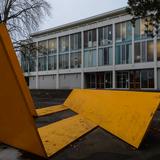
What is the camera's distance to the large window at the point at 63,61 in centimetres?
6009

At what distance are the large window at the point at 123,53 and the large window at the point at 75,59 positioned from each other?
31.0 ft

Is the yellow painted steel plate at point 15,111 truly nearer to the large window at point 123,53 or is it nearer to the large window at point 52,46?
the large window at point 123,53

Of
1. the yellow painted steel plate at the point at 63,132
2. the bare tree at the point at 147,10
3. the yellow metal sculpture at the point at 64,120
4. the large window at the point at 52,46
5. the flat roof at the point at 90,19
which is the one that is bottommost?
the yellow painted steel plate at the point at 63,132

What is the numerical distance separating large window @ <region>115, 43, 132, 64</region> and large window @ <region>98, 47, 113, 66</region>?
1509 millimetres

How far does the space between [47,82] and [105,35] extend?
17912mm

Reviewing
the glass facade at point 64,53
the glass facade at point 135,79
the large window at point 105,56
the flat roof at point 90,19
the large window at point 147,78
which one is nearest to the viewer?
the large window at point 147,78

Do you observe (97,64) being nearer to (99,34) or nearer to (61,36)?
(99,34)

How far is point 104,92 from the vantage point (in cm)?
1152

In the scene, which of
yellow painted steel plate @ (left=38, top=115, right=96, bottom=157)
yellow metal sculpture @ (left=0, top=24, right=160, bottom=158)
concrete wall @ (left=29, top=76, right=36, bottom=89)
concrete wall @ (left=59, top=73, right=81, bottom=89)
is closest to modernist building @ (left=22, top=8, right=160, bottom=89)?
concrete wall @ (left=59, top=73, right=81, bottom=89)

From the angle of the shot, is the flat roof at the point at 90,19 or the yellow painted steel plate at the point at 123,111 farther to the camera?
the flat roof at the point at 90,19

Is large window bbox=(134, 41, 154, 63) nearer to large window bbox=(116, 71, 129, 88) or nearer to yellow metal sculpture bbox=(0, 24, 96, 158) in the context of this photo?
large window bbox=(116, 71, 129, 88)

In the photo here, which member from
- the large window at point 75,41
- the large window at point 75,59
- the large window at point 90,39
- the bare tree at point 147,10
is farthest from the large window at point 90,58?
the bare tree at point 147,10

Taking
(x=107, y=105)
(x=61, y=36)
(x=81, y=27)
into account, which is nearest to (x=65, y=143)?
(x=107, y=105)

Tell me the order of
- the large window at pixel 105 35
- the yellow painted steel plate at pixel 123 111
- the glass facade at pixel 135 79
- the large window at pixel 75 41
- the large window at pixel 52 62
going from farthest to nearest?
the large window at pixel 52 62, the large window at pixel 75 41, the large window at pixel 105 35, the glass facade at pixel 135 79, the yellow painted steel plate at pixel 123 111
